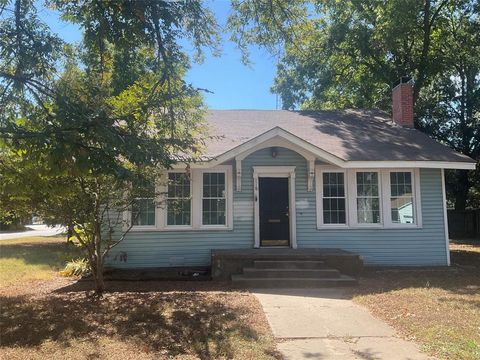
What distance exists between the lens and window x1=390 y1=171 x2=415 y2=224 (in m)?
12.7

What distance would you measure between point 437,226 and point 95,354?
10.3 metres

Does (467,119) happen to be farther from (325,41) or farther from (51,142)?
(51,142)

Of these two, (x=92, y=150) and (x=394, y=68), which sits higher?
(x=394, y=68)

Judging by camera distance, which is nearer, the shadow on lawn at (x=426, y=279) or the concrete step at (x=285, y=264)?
the shadow on lawn at (x=426, y=279)

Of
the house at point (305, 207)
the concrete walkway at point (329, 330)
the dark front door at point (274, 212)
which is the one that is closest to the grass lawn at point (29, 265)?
the house at point (305, 207)

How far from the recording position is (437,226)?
1266 cm

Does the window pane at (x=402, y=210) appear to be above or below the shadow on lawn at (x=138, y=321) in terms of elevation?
above

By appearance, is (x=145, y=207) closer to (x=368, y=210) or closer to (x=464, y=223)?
(x=368, y=210)

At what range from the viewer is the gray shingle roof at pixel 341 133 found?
12.4 meters

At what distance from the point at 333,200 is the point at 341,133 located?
9.18ft

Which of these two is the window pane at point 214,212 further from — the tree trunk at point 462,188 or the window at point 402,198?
the tree trunk at point 462,188

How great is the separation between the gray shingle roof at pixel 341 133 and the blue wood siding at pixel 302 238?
31.5 inches

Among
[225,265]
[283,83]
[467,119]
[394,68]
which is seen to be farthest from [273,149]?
[467,119]

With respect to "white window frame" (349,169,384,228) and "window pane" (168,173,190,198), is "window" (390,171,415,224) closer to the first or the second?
"white window frame" (349,169,384,228)
